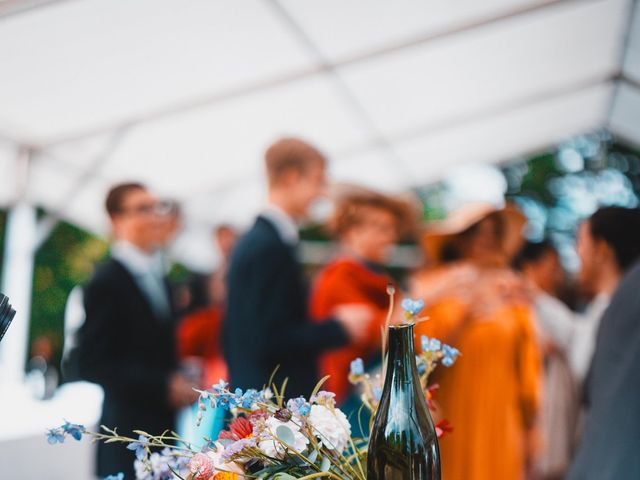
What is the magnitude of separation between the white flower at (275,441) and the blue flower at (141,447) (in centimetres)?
12

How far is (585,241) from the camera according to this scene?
6.69ft

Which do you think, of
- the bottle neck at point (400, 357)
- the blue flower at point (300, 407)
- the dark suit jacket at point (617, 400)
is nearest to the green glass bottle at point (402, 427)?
the bottle neck at point (400, 357)

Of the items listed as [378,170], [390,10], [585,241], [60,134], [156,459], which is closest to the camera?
[156,459]

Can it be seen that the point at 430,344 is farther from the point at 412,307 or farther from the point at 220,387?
the point at 220,387

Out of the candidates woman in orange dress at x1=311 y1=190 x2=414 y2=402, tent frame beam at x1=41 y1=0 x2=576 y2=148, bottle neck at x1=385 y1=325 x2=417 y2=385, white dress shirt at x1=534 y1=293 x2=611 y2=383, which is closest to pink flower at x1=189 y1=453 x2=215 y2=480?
bottle neck at x1=385 y1=325 x2=417 y2=385

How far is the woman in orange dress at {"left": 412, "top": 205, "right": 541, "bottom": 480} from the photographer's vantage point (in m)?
2.04

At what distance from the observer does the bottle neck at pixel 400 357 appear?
2.48 feet

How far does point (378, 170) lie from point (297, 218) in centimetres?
373

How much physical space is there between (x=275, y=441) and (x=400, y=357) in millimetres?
175

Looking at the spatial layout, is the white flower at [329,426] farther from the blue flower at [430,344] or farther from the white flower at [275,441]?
the blue flower at [430,344]

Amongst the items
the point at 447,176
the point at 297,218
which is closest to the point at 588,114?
the point at 447,176

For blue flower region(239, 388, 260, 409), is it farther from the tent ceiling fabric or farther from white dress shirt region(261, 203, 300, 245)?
the tent ceiling fabric

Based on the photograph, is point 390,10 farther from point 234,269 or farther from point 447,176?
point 447,176

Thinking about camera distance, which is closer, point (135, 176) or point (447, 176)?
point (135, 176)
